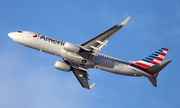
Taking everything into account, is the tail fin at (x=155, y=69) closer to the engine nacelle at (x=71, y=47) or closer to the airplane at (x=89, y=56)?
the airplane at (x=89, y=56)

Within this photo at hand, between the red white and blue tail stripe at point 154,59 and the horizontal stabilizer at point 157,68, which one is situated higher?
the red white and blue tail stripe at point 154,59

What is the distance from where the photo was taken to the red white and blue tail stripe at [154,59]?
47.0 meters

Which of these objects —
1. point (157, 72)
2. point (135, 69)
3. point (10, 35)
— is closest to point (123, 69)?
point (135, 69)

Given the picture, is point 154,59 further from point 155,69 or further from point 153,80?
point 153,80

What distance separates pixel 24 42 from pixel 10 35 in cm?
366

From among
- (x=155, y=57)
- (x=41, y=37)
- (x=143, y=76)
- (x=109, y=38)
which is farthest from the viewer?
(x=155, y=57)

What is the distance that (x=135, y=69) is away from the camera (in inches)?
1770

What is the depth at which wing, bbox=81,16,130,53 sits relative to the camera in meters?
36.9

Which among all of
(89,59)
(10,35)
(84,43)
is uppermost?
(10,35)

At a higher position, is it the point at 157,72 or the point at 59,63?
the point at 59,63

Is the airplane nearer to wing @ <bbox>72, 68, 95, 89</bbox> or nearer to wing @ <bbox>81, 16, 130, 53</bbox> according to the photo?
wing @ <bbox>81, 16, 130, 53</bbox>

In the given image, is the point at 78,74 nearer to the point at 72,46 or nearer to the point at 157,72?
the point at 72,46

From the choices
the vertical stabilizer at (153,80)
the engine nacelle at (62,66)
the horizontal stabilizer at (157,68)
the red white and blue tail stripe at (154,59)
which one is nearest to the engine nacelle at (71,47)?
the engine nacelle at (62,66)

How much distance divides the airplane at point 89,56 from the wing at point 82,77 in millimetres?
2868
